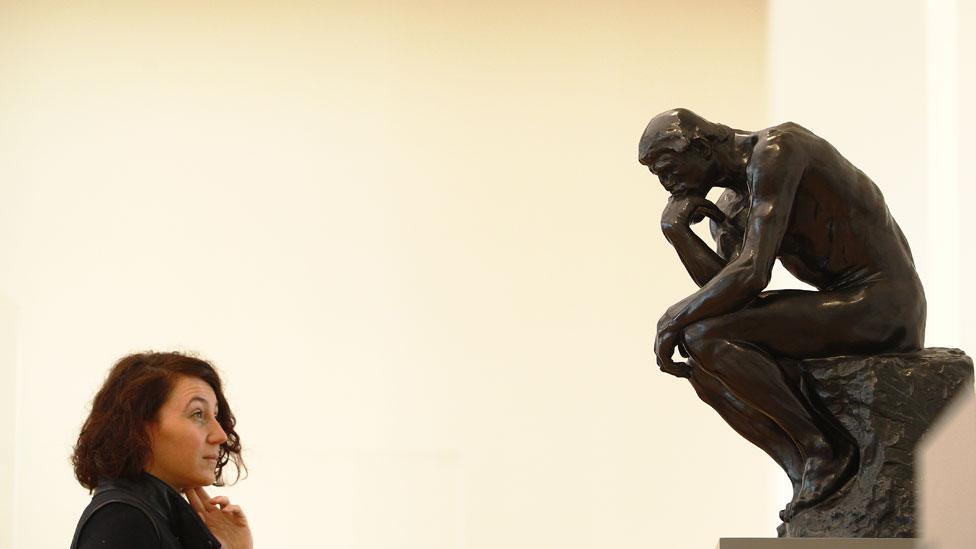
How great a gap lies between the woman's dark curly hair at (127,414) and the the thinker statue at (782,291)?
1.24 metres

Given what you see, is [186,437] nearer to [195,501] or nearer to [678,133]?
[195,501]

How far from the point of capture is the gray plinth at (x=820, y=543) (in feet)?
8.10

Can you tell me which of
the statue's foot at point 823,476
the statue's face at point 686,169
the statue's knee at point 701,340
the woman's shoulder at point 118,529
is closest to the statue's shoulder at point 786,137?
the statue's face at point 686,169

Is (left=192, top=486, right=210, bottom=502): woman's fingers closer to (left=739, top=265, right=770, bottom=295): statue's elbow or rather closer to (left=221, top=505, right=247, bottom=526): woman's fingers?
(left=221, top=505, right=247, bottom=526): woman's fingers

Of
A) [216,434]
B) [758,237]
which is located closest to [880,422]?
[758,237]

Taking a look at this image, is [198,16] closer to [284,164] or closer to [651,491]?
[284,164]

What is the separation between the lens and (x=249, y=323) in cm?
702

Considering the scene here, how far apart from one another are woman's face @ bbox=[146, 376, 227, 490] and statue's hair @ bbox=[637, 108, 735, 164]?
126 centimetres

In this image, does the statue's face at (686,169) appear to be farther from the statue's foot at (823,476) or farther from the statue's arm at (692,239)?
the statue's foot at (823,476)

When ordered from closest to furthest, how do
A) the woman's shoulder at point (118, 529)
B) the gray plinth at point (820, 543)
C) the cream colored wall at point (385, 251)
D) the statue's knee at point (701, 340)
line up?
the gray plinth at point (820, 543), the statue's knee at point (701, 340), the woman's shoulder at point (118, 529), the cream colored wall at point (385, 251)

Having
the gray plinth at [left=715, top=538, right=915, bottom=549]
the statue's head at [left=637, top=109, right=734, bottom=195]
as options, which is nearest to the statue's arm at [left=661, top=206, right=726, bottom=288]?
the statue's head at [left=637, top=109, right=734, bottom=195]

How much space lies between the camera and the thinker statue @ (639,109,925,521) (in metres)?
2.73

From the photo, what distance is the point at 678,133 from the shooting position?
286 cm

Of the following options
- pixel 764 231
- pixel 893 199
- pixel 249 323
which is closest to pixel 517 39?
pixel 249 323
